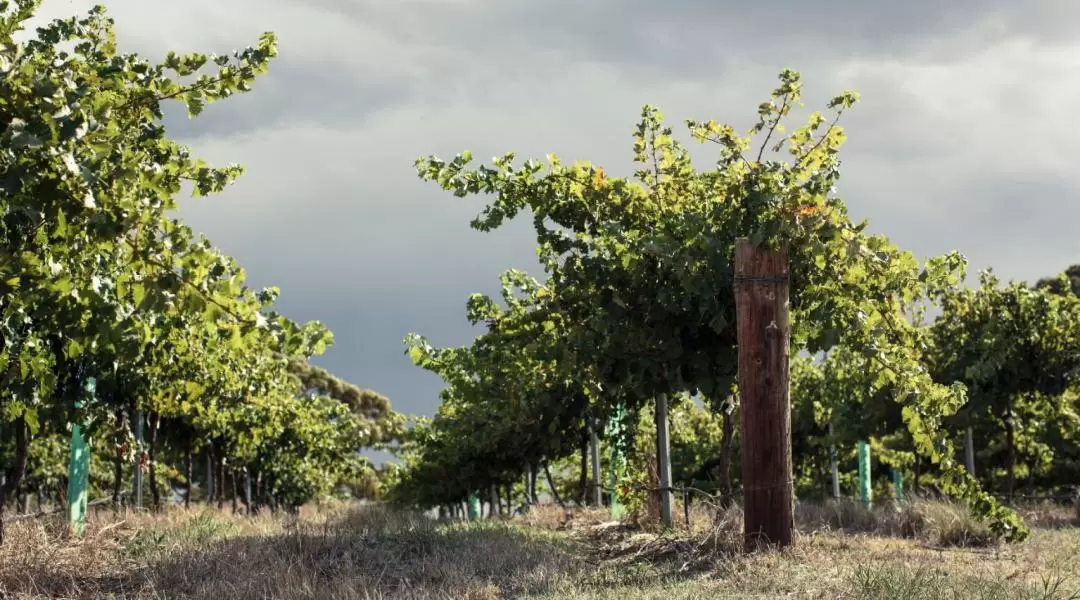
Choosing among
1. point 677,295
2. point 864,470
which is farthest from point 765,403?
point 864,470

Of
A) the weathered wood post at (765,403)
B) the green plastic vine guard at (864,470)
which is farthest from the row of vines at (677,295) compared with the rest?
the green plastic vine guard at (864,470)

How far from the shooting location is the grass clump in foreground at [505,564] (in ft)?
21.3

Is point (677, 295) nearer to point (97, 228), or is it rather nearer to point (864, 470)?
point (97, 228)

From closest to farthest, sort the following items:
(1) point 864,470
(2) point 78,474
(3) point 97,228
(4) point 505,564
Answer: (3) point 97,228 < (4) point 505,564 < (2) point 78,474 < (1) point 864,470

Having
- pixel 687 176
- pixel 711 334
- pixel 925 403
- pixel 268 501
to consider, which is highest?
pixel 687 176

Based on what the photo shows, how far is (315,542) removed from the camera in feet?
27.7

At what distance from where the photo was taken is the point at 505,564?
7863mm

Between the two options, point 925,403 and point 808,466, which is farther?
point 808,466

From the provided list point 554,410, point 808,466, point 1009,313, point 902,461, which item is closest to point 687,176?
point 554,410

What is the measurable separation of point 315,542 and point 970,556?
542 cm

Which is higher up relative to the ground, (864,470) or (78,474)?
(78,474)

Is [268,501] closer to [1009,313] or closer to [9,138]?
[1009,313]

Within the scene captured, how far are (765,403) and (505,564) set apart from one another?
237 centimetres

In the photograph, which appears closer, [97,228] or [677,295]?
[97,228]
